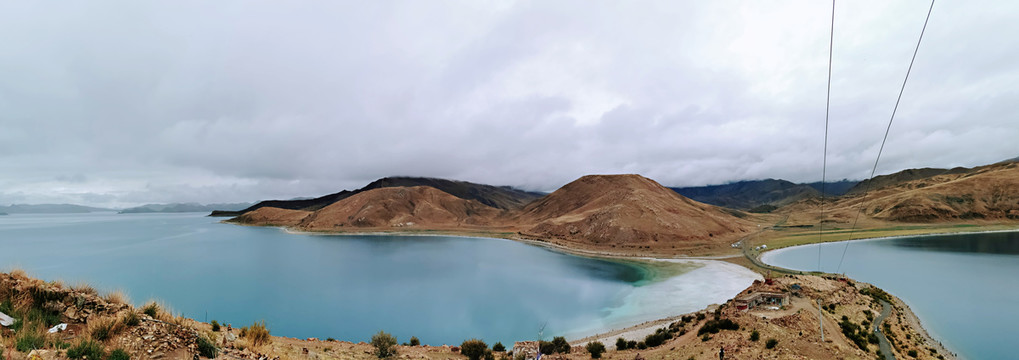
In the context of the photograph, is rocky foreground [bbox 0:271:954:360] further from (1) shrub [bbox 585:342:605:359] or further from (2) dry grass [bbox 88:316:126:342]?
(1) shrub [bbox 585:342:605:359]

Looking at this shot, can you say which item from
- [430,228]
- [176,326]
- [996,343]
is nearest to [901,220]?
[996,343]

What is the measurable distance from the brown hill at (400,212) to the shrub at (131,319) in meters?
117

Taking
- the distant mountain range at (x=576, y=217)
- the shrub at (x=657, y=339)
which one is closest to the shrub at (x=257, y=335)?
the shrub at (x=657, y=339)

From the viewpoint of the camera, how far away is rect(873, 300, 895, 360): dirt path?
16.2 metres

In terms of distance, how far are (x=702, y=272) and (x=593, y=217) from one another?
3948 cm

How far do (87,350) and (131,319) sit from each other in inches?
40.9

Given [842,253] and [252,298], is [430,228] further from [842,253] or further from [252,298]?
[842,253]

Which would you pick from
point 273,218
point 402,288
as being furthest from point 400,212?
point 402,288

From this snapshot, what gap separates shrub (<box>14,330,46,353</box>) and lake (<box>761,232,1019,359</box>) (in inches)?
1383

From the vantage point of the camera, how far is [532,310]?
29453mm

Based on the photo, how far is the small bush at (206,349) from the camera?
7388 millimetres

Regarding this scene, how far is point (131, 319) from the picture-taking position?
714 centimetres

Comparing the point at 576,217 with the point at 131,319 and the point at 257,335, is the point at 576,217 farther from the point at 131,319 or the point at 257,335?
the point at 131,319

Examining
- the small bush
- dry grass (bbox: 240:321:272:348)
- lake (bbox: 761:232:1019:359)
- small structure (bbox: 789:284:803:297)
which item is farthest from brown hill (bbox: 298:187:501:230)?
the small bush
